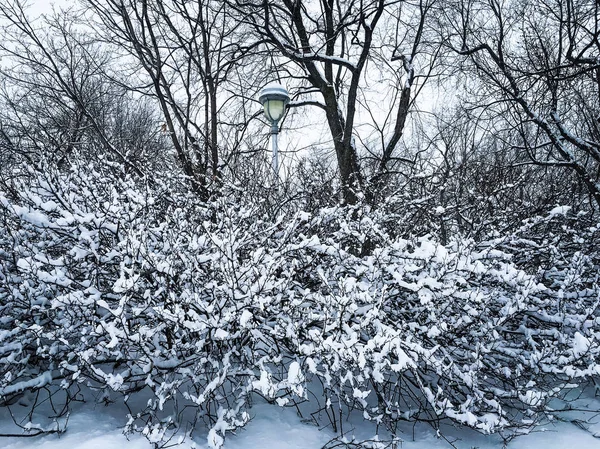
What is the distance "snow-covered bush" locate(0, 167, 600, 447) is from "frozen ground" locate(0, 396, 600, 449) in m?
0.13

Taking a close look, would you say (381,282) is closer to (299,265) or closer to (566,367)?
(299,265)

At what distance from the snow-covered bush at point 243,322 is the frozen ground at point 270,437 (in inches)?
4.9

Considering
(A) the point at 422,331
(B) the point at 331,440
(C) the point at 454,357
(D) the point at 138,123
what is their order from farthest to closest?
(D) the point at 138,123, (C) the point at 454,357, (A) the point at 422,331, (B) the point at 331,440

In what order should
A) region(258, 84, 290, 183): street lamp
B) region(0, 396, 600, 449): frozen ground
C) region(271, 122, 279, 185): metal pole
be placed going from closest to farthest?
region(0, 396, 600, 449): frozen ground → region(271, 122, 279, 185): metal pole → region(258, 84, 290, 183): street lamp

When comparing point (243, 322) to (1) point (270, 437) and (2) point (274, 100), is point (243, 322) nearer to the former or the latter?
(1) point (270, 437)

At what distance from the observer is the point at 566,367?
3123 millimetres

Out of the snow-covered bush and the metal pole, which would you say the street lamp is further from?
the snow-covered bush

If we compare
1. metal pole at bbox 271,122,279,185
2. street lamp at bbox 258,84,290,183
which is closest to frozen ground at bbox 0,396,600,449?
metal pole at bbox 271,122,279,185

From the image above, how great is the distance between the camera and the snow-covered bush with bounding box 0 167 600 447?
2.89 m

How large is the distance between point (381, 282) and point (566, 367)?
1.36 metres

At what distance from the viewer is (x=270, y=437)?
3084mm

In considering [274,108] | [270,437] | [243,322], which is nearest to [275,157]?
[274,108]

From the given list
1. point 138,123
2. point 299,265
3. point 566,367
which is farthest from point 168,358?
point 138,123

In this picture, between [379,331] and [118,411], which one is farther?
[118,411]
